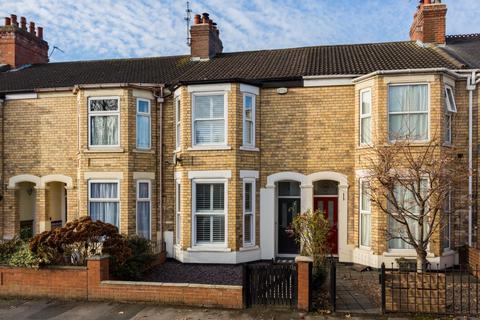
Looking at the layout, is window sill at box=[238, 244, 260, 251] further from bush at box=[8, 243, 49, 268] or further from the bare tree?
bush at box=[8, 243, 49, 268]

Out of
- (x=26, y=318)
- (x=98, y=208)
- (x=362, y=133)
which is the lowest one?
(x=26, y=318)

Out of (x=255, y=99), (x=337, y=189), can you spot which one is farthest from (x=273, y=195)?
(x=255, y=99)

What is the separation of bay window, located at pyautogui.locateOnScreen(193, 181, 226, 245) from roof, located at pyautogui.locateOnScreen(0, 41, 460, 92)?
11.5 ft

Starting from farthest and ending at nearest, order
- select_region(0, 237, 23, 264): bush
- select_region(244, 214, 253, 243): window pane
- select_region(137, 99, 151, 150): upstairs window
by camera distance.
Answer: select_region(137, 99, 151, 150): upstairs window → select_region(244, 214, 253, 243): window pane → select_region(0, 237, 23, 264): bush

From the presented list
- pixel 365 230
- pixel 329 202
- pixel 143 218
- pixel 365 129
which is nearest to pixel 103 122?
pixel 143 218

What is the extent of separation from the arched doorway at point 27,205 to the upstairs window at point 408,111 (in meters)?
13.7

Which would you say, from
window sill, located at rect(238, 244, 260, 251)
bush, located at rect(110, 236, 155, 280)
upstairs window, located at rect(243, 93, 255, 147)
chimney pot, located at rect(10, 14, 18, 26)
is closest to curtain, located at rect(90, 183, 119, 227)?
bush, located at rect(110, 236, 155, 280)

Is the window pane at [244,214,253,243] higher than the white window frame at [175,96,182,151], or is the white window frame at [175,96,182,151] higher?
the white window frame at [175,96,182,151]

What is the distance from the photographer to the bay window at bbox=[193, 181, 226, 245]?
12.6 m

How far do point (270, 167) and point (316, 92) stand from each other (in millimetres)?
2934

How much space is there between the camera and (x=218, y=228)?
499 inches

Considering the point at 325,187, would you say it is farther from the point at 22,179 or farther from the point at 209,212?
the point at 22,179

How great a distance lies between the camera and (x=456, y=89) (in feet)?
40.6

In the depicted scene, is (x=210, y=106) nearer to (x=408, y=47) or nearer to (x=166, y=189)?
(x=166, y=189)
